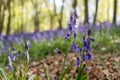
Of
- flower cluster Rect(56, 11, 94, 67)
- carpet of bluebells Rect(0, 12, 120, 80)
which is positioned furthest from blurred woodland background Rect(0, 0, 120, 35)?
flower cluster Rect(56, 11, 94, 67)

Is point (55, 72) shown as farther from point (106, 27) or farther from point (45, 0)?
point (45, 0)

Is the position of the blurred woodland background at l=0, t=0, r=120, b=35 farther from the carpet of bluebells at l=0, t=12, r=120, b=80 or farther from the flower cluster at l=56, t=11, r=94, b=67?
the flower cluster at l=56, t=11, r=94, b=67

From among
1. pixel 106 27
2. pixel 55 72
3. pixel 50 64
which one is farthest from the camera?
pixel 106 27

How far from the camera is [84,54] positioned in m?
3.41

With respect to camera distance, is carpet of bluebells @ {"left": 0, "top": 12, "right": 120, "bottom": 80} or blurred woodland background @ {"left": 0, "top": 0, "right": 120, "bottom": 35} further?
blurred woodland background @ {"left": 0, "top": 0, "right": 120, "bottom": 35}

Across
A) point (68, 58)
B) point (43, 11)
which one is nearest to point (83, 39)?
point (68, 58)

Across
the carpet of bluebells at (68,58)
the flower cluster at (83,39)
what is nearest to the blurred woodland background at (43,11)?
the carpet of bluebells at (68,58)

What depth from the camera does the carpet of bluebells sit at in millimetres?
3479

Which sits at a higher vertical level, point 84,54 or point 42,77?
point 84,54

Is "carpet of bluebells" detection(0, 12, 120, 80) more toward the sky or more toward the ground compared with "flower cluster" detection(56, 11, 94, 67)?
more toward the ground

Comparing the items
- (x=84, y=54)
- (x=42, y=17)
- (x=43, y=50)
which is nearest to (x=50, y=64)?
(x=43, y=50)

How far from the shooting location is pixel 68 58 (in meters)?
7.30

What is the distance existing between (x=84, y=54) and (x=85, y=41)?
Answer: 0.51 feet

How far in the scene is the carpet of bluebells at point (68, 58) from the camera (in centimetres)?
348
